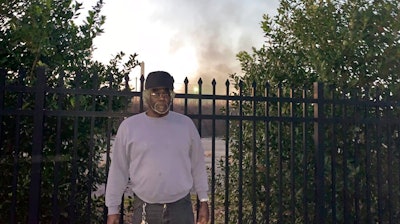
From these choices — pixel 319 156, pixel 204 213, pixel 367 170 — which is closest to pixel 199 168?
pixel 204 213

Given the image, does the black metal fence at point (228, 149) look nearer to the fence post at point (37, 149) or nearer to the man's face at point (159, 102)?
the fence post at point (37, 149)

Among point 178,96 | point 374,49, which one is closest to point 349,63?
point 374,49

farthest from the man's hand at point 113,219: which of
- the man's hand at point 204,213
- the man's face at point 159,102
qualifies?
the man's face at point 159,102

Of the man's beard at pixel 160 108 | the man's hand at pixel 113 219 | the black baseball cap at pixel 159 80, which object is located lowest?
the man's hand at pixel 113 219

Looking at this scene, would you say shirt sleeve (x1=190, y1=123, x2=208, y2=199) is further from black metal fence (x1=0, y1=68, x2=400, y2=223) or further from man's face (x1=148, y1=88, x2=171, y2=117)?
black metal fence (x1=0, y1=68, x2=400, y2=223)

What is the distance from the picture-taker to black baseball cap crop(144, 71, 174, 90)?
280 centimetres

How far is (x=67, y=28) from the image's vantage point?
4891 mm

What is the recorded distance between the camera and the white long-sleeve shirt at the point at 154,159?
8.86 ft

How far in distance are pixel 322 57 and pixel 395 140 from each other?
56.6 inches

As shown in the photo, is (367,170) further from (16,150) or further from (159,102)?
(16,150)

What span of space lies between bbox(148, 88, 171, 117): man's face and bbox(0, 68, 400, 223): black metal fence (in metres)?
1.38

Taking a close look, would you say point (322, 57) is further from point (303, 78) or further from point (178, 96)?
point (178, 96)

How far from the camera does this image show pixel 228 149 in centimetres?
438

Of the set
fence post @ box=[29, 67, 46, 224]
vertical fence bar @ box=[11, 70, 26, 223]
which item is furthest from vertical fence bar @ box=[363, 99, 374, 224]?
vertical fence bar @ box=[11, 70, 26, 223]
